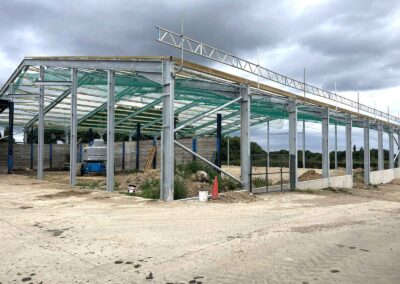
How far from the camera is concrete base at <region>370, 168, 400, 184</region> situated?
110 feet

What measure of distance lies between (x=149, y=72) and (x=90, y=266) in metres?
11.1

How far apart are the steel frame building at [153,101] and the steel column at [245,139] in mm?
46

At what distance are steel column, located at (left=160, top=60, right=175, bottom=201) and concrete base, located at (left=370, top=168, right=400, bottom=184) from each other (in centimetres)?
2369

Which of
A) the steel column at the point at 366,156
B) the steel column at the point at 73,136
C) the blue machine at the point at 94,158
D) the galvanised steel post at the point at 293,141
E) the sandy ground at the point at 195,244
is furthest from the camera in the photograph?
the steel column at the point at 366,156

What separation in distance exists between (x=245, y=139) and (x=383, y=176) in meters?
22.4

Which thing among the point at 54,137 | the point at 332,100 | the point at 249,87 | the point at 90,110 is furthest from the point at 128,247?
the point at 54,137

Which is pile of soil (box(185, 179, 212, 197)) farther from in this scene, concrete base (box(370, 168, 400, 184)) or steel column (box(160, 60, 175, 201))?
concrete base (box(370, 168, 400, 184))

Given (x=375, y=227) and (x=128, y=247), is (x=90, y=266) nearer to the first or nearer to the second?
(x=128, y=247)

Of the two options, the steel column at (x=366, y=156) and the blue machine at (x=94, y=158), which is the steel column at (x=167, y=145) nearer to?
the blue machine at (x=94, y=158)

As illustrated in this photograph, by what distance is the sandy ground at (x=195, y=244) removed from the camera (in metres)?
6.09

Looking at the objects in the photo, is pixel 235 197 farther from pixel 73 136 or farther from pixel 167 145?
pixel 73 136

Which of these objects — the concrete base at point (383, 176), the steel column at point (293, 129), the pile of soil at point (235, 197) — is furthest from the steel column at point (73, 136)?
the concrete base at point (383, 176)

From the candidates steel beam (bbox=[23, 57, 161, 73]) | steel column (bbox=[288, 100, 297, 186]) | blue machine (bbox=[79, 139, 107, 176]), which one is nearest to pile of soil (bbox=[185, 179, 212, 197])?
steel beam (bbox=[23, 57, 161, 73])

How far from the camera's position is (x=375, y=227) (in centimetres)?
1016
